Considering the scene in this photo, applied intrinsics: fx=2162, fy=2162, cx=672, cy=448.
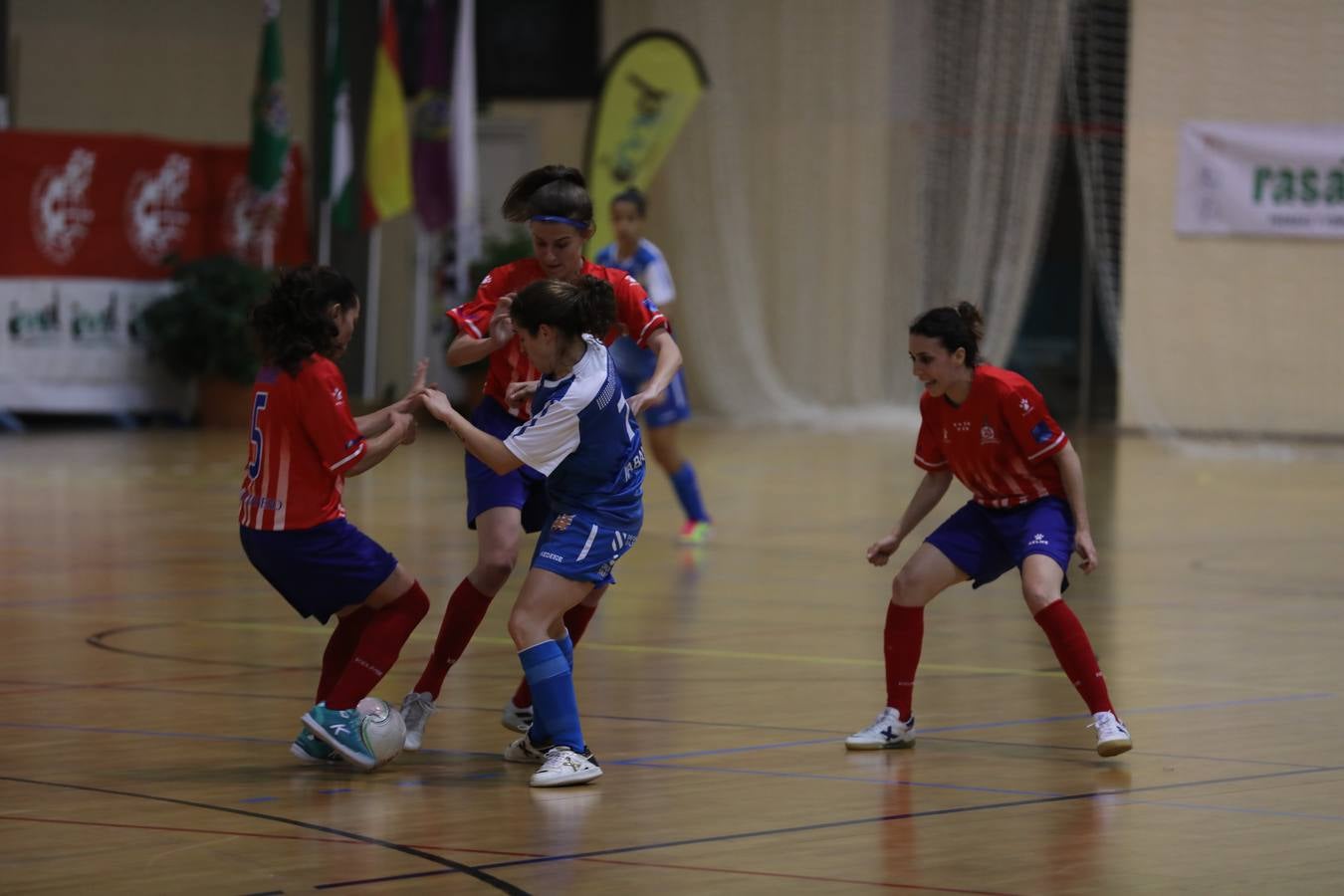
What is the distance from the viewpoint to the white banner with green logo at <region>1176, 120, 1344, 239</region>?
19.9 m

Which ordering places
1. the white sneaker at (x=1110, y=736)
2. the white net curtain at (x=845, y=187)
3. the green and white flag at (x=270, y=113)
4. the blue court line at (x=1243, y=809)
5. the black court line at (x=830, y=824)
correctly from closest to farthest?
the black court line at (x=830, y=824) → the blue court line at (x=1243, y=809) → the white sneaker at (x=1110, y=736) → the white net curtain at (x=845, y=187) → the green and white flag at (x=270, y=113)

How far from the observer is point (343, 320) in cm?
568

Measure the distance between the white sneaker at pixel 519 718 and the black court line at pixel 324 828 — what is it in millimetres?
1205

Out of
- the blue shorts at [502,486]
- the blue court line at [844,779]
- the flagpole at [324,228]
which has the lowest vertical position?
the blue court line at [844,779]

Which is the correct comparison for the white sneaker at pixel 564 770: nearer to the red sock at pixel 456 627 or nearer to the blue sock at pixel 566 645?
the blue sock at pixel 566 645

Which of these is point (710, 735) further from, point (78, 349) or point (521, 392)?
point (78, 349)

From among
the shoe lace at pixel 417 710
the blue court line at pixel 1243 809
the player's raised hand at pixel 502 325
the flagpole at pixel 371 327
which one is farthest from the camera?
the flagpole at pixel 371 327

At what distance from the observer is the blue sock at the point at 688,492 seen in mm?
11766

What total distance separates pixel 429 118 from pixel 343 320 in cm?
1653

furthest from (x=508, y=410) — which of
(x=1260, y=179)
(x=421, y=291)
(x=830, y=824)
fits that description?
(x=421, y=291)

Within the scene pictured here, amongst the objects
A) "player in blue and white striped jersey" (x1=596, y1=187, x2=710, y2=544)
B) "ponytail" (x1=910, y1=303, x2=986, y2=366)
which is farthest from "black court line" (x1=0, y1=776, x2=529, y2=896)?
"player in blue and white striped jersey" (x1=596, y1=187, x2=710, y2=544)

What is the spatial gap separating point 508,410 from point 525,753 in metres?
0.98

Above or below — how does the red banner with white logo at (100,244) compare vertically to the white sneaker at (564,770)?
above

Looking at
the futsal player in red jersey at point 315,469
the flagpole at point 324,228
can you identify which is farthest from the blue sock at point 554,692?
the flagpole at point 324,228
